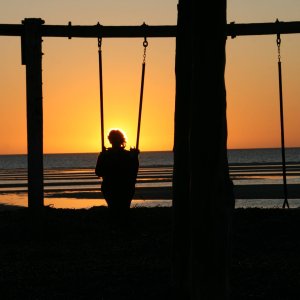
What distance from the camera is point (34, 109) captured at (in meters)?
12.4

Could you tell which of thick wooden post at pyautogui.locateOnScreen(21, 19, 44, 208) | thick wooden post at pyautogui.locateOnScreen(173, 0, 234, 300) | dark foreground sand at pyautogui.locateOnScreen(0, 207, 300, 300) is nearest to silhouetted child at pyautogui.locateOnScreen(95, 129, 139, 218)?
dark foreground sand at pyautogui.locateOnScreen(0, 207, 300, 300)

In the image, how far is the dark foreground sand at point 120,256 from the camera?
8227 millimetres

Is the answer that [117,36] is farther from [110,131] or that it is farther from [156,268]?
[156,268]

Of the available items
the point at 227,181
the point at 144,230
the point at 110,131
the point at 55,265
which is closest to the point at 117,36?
the point at 110,131

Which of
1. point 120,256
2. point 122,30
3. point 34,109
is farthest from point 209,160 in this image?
point 122,30

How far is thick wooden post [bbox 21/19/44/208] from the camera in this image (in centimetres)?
1241

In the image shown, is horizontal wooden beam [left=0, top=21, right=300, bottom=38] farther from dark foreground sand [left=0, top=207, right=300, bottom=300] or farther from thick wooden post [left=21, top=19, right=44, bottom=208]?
dark foreground sand [left=0, top=207, right=300, bottom=300]

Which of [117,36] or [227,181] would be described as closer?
[227,181]

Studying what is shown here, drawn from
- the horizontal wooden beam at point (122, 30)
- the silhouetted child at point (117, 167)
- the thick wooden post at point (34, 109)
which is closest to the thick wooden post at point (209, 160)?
the silhouetted child at point (117, 167)

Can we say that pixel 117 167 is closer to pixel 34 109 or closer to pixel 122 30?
pixel 34 109

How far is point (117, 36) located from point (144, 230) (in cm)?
299

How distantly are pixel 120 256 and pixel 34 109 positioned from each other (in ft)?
9.88

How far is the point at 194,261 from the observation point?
6340mm

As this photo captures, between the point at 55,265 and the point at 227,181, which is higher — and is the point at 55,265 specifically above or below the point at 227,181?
below
